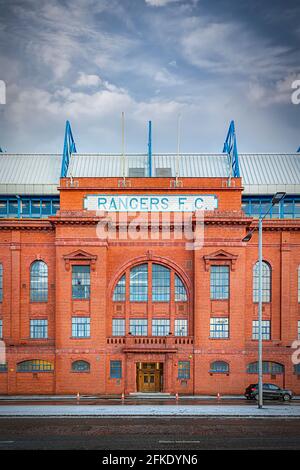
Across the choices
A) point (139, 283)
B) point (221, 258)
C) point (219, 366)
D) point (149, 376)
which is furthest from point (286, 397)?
point (139, 283)

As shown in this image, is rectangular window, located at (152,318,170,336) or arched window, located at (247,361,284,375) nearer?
arched window, located at (247,361,284,375)

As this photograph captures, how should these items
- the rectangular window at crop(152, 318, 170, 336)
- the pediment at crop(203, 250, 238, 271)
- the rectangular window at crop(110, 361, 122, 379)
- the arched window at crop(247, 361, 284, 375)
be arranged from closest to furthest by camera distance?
the rectangular window at crop(110, 361, 122, 379) < the pediment at crop(203, 250, 238, 271) < the arched window at crop(247, 361, 284, 375) < the rectangular window at crop(152, 318, 170, 336)

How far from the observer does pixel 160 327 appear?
147ft

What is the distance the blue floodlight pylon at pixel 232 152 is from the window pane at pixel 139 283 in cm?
1270

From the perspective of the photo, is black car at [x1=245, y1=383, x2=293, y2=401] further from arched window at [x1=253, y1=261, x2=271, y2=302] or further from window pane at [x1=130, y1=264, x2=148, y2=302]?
window pane at [x1=130, y1=264, x2=148, y2=302]

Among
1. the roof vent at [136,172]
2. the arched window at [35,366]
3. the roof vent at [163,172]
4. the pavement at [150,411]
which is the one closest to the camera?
the pavement at [150,411]

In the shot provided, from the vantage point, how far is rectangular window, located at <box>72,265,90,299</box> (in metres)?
43.9

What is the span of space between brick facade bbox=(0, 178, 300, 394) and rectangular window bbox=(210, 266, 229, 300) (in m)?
0.49

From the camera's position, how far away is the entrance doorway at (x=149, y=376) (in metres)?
43.6

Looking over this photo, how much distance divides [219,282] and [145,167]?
1505 cm

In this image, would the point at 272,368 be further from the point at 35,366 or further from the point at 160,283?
the point at 35,366

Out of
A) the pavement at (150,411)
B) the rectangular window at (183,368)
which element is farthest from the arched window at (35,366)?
the rectangular window at (183,368)
